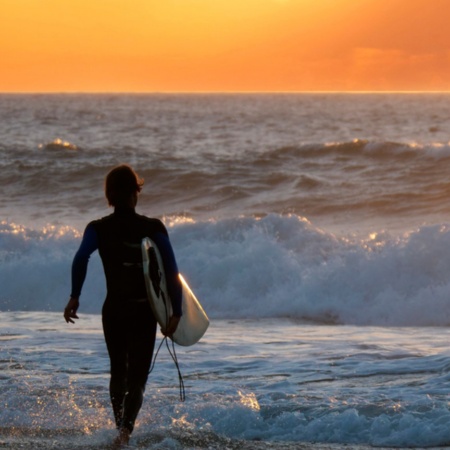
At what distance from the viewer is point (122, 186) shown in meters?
5.17

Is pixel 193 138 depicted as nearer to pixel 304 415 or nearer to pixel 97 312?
pixel 97 312

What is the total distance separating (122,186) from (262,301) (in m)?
7.37

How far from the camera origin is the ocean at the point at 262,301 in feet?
19.6

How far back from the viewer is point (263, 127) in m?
51.1

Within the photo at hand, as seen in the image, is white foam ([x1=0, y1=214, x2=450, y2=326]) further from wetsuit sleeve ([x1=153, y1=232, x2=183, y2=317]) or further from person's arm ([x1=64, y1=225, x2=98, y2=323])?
person's arm ([x1=64, y1=225, x2=98, y2=323])

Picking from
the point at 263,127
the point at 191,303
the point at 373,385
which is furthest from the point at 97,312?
the point at 263,127

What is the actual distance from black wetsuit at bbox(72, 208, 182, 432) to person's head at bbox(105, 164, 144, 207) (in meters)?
0.06

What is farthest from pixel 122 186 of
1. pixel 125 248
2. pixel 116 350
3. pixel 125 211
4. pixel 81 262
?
pixel 116 350

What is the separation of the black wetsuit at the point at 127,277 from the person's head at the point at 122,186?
0.06 m

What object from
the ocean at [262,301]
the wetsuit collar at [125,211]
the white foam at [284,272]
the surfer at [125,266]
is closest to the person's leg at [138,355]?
the surfer at [125,266]

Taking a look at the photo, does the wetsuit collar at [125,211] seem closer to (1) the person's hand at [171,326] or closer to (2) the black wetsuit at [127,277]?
(2) the black wetsuit at [127,277]

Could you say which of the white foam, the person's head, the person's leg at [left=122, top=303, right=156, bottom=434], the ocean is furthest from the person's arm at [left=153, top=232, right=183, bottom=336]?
the white foam

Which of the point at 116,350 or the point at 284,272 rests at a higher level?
the point at 116,350

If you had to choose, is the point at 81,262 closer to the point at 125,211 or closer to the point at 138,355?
the point at 125,211
